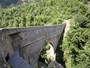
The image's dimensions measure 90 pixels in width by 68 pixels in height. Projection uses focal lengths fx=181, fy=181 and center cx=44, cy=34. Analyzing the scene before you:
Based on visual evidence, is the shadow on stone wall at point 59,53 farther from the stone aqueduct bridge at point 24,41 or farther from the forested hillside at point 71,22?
the stone aqueduct bridge at point 24,41

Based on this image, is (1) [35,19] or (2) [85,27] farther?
(1) [35,19]

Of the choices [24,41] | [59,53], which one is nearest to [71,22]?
[59,53]

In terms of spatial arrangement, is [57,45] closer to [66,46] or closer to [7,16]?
[66,46]

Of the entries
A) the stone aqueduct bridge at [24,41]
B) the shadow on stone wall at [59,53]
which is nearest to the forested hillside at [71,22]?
the shadow on stone wall at [59,53]

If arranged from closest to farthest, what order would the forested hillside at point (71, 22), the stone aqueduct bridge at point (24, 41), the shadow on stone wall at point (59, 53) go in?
1. the stone aqueduct bridge at point (24, 41)
2. the forested hillside at point (71, 22)
3. the shadow on stone wall at point (59, 53)

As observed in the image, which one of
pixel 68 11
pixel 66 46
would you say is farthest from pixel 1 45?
pixel 68 11

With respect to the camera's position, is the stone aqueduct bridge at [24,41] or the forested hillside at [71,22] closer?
the stone aqueduct bridge at [24,41]

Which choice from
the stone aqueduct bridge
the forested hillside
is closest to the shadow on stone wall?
the forested hillside
